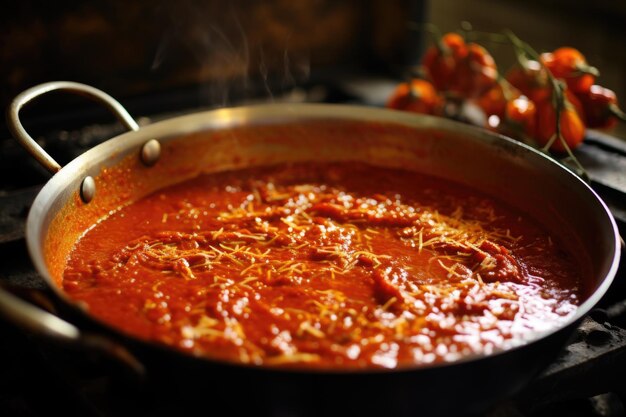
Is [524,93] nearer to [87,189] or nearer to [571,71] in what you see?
[571,71]

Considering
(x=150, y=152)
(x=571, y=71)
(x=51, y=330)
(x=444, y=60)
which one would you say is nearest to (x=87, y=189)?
(x=150, y=152)

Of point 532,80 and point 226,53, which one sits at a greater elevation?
point 532,80

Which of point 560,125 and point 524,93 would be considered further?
point 524,93

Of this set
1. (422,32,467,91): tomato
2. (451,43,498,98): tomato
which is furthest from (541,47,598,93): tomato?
(422,32,467,91): tomato

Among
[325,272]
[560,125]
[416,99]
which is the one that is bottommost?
[325,272]

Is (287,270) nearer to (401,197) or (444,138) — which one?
(401,197)

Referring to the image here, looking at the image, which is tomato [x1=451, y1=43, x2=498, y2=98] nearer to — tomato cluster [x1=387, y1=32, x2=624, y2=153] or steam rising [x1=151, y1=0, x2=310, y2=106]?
tomato cluster [x1=387, y1=32, x2=624, y2=153]

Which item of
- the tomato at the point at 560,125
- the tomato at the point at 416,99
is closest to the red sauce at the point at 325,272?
the tomato at the point at 560,125

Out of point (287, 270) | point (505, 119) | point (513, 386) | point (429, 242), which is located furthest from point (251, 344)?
point (505, 119)
